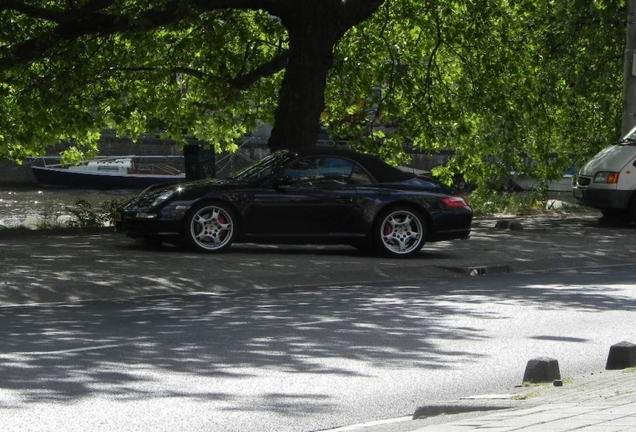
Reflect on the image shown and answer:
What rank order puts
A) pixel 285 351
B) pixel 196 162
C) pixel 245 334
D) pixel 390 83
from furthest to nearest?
1. pixel 390 83
2. pixel 196 162
3. pixel 245 334
4. pixel 285 351

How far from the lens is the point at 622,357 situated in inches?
358

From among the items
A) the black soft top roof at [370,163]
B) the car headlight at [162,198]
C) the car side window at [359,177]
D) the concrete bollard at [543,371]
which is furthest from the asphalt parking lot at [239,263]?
the concrete bollard at [543,371]

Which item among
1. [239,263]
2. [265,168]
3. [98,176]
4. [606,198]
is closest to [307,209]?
[265,168]

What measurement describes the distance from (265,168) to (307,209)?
921 mm

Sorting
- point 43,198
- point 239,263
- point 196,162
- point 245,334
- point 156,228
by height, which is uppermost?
point 196,162

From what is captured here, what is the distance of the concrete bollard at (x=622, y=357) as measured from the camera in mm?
9086

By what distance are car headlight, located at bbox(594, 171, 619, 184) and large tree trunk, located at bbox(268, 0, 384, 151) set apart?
564 centimetres

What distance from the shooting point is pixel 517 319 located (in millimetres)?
12148

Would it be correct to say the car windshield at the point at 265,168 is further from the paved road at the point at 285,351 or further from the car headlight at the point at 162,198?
the paved road at the point at 285,351

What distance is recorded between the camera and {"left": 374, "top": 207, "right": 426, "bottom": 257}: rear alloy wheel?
58.6 ft

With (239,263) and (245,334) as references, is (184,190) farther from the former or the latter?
(245,334)

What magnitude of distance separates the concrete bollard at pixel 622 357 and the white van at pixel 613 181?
598 inches

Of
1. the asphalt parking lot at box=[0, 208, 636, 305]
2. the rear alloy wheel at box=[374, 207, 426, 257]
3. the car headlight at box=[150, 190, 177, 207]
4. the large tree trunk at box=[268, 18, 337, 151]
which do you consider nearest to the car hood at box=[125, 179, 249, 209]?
the car headlight at box=[150, 190, 177, 207]

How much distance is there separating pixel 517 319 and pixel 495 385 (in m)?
3.24
